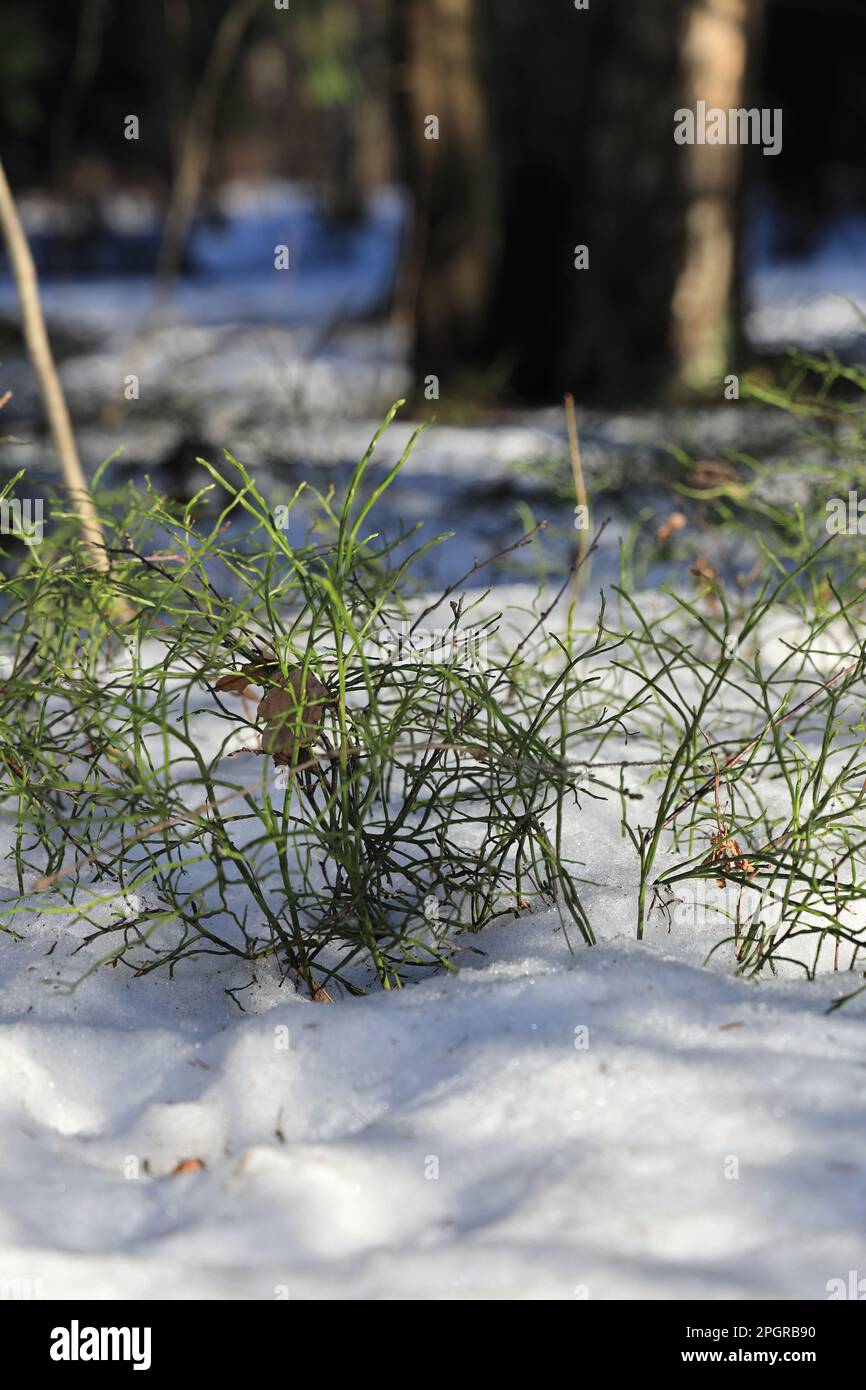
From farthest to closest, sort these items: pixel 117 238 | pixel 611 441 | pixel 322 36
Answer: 1. pixel 117 238
2. pixel 322 36
3. pixel 611 441

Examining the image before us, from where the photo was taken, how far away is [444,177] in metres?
5.56

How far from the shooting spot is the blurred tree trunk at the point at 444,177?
5.41m

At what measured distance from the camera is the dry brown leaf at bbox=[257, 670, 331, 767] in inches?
53.1

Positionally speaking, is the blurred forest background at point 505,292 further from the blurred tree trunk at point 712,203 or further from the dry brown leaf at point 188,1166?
the dry brown leaf at point 188,1166

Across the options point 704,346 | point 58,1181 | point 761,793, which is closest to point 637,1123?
point 58,1181

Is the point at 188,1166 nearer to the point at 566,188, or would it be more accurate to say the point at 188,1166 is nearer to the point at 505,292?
the point at 505,292

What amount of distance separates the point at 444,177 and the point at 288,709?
15.5 ft

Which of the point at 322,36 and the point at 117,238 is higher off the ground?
the point at 117,238

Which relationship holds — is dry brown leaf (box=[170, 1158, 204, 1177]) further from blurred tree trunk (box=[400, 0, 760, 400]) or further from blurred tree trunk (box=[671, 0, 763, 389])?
blurred tree trunk (box=[671, 0, 763, 389])

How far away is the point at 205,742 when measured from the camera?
1.90 meters

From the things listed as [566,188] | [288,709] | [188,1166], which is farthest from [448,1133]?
[566,188]

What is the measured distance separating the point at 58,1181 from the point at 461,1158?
1.08 feet

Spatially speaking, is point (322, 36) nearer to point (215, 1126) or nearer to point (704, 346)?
point (704, 346)

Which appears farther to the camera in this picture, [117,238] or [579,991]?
[117,238]
